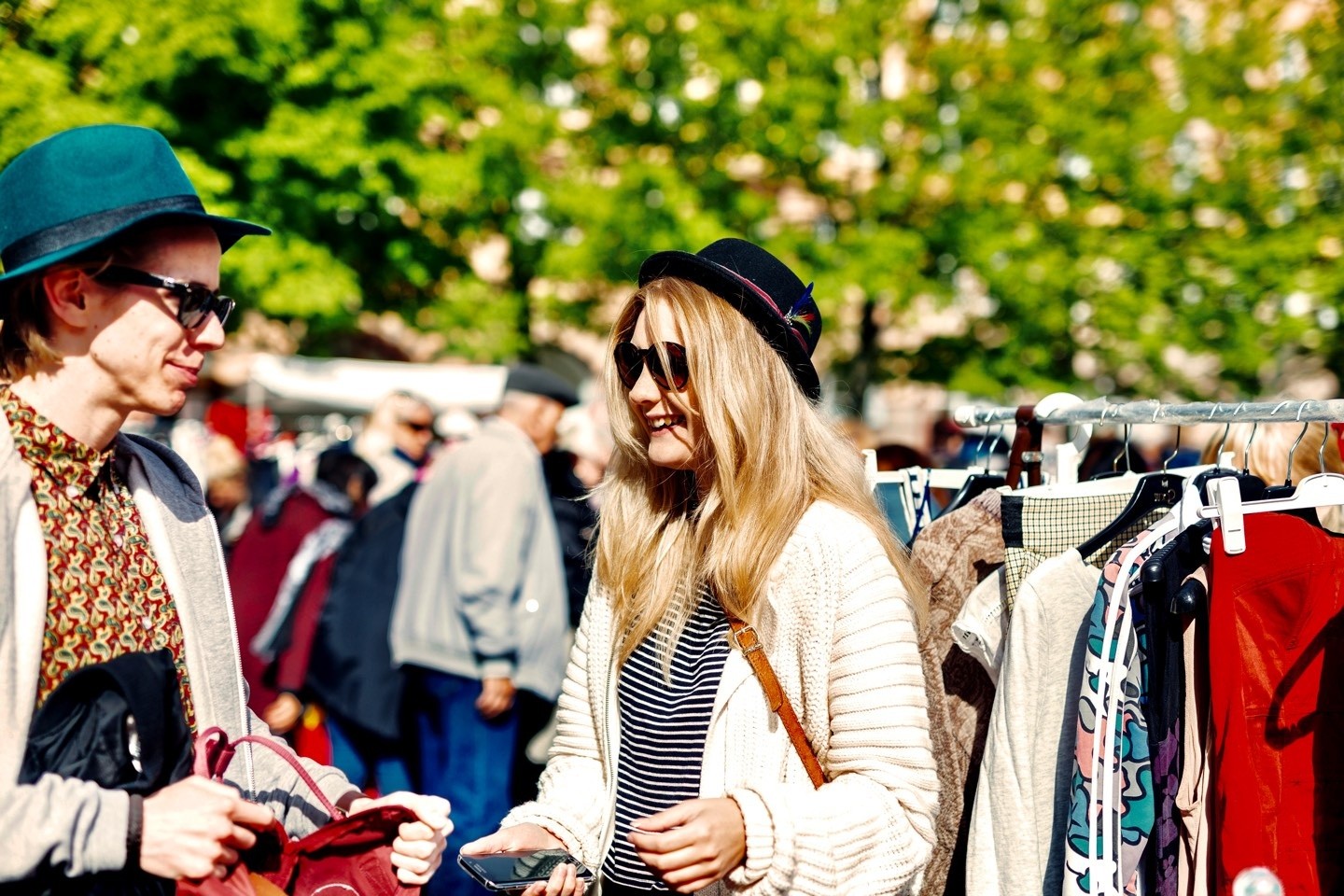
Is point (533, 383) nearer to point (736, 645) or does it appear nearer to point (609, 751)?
point (609, 751)

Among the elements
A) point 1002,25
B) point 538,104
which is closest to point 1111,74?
point 1002,25

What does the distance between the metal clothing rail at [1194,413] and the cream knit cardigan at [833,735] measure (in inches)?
29.2

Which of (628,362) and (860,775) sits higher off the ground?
(628,362)

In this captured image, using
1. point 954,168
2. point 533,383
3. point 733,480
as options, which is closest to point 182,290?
point 733,480

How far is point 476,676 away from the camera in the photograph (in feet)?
18.6

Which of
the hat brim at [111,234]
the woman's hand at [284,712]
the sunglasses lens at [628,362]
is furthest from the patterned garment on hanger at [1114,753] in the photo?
the woman's hand at [284,712]

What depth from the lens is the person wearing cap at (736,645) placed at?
2.12 metres

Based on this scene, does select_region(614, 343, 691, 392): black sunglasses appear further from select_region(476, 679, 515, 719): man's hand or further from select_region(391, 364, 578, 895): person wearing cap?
select_region(476, 679, 515, 719): man's hand

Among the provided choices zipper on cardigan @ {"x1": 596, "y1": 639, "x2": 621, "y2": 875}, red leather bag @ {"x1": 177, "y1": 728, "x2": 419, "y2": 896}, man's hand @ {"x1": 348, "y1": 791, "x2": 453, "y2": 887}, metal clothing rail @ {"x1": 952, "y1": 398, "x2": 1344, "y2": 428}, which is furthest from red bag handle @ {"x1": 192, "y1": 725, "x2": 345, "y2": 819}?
metal clothing rail @ {"x1": 952, "y1": 398, "x2": 1344, "y2": 428}

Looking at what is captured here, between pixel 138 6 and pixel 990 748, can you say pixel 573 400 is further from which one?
pixel 990 748

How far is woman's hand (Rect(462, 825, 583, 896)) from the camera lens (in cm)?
221

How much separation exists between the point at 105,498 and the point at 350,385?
1543cm

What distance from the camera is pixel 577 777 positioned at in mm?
2516

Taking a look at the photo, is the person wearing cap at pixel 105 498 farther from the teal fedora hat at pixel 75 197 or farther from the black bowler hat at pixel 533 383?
the black bowler hat at pixel 533 383
